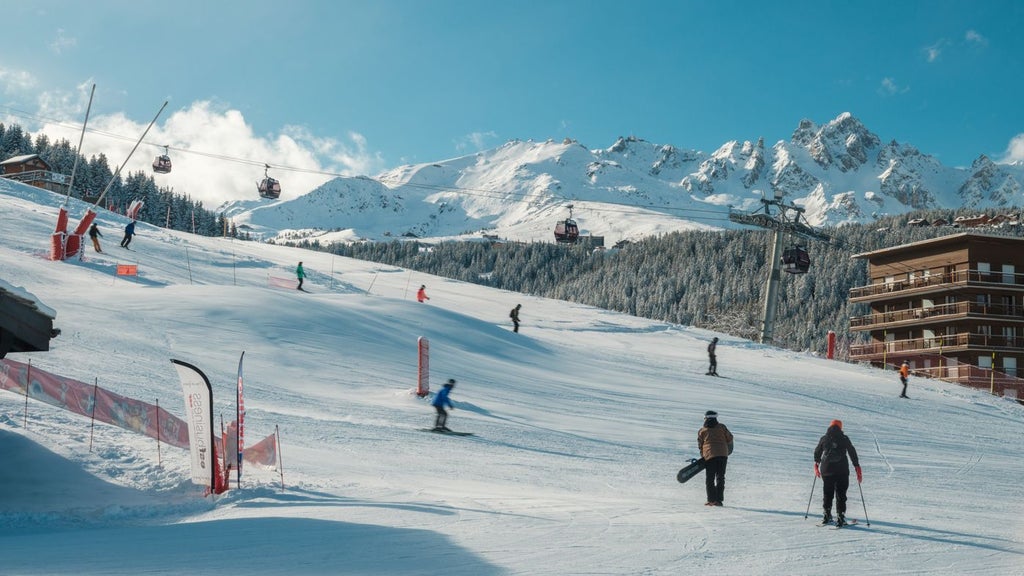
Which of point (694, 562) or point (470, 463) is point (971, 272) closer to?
point (470, 463)

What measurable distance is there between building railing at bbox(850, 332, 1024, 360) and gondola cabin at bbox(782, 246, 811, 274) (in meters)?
7.65

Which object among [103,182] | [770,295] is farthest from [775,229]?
[103,182]

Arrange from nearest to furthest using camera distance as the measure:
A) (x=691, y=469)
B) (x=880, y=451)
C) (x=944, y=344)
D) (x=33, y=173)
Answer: (x=691, y=469), (x=880, y=451), (x=944, y=344), (x=33, y=173)

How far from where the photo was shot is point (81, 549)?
28.1 feet

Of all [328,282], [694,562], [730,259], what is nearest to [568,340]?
[328,282]

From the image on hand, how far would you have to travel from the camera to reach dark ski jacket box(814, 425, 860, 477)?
35.8 feet

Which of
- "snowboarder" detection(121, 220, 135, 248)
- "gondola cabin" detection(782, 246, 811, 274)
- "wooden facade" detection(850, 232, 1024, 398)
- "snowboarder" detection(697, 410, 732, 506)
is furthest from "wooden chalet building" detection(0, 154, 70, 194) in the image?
"snowboarder" detection(697, 410, 732, 506)

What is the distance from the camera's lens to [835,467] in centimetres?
1091

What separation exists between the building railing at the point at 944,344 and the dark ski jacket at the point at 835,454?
40.0 metres

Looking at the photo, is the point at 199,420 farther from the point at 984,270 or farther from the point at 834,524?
the point at 984,270

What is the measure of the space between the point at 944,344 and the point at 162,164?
5416 cm

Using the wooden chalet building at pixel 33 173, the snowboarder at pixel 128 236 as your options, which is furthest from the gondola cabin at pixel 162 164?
the wooden chalet building at pixel 33 173

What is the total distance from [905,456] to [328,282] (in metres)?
33.7

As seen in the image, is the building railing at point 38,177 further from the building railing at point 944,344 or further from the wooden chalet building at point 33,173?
the building railing at point 944,344
